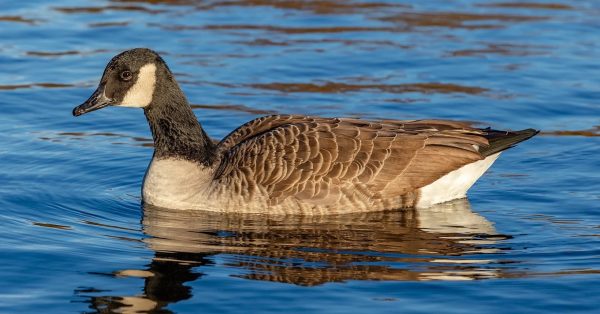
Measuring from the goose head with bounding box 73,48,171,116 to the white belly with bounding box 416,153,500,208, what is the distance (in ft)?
10.2

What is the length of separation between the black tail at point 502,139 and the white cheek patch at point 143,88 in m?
3.71

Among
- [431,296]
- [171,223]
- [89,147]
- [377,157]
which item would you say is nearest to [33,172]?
[89,147]

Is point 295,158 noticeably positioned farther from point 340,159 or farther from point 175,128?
point 175,128

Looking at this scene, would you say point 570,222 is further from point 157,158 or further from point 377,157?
point 157,158

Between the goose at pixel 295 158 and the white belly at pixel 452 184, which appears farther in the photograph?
the white belly at pixel 452 184

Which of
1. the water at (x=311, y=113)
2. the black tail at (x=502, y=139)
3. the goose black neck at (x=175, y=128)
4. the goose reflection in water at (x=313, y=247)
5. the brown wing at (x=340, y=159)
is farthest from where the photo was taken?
the goose black neck at (x=175, y=128)

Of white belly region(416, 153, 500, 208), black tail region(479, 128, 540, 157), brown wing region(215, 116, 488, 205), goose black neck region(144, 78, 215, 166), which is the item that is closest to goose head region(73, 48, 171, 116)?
goose black neck region(144, 78, 215, 166)

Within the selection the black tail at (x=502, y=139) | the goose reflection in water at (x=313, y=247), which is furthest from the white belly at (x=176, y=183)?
the black tail at (x=502, y=139)

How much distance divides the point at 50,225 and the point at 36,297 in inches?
88.7

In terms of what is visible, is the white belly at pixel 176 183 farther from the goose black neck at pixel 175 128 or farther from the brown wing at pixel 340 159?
the brown wing at pixel 340 159

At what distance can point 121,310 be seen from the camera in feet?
31.1

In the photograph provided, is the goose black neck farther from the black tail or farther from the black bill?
the black tail

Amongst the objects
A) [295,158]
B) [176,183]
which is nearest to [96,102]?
[176,183]

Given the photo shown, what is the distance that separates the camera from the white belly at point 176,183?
12695 millimetres
